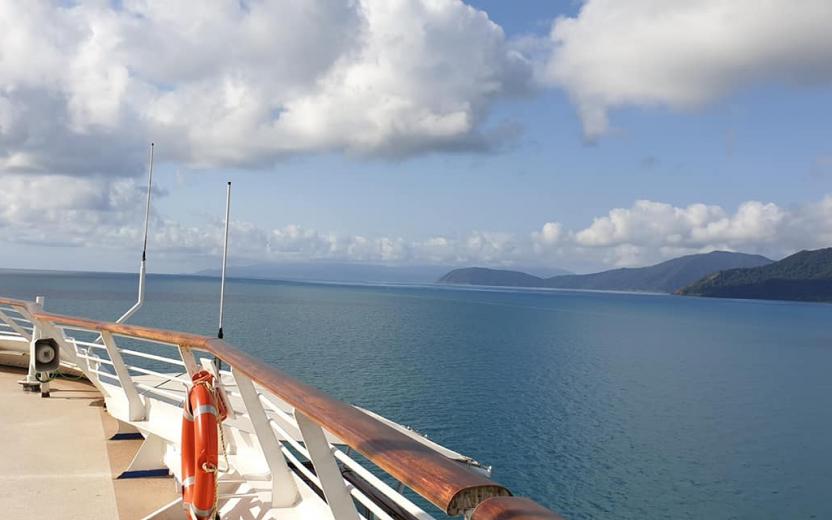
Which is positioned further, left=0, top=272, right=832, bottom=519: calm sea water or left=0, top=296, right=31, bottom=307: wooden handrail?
left=0, top=272, right=832, bottom=519: calm sea water

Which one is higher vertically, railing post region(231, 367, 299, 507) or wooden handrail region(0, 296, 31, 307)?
wooden handrail region(0, 296, 31, 307)

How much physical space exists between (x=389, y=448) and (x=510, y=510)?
15.7 inches

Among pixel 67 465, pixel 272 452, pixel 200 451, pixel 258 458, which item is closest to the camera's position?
pixel 200 451

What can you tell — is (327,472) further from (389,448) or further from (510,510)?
(510,510)

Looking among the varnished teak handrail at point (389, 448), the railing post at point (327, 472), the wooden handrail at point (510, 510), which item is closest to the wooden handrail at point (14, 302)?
the varnished teak handrail at point (389, 448)

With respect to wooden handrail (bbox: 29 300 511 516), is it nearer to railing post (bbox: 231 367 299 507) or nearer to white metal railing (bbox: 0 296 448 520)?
white metal railing (bbox: 0 296 448 520)

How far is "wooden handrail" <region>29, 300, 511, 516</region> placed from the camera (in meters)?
0.94

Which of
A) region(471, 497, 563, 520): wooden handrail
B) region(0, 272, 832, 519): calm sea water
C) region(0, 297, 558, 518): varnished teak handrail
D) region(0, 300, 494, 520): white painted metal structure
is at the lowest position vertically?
region(0, 272, 832, 519): calm sea water

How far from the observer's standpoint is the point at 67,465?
181 inches

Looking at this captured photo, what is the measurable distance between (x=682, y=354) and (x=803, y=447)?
26810 mm

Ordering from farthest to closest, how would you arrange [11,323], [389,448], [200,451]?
[11,323]
[200,451]
[389,448]

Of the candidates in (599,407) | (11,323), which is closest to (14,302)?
(11,323)

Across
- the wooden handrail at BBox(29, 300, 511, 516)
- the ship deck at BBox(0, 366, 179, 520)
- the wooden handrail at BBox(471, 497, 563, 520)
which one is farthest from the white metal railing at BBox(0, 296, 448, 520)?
the wooden handrail at BBox(471, 497, 563, 520)

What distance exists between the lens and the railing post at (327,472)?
1758mm
